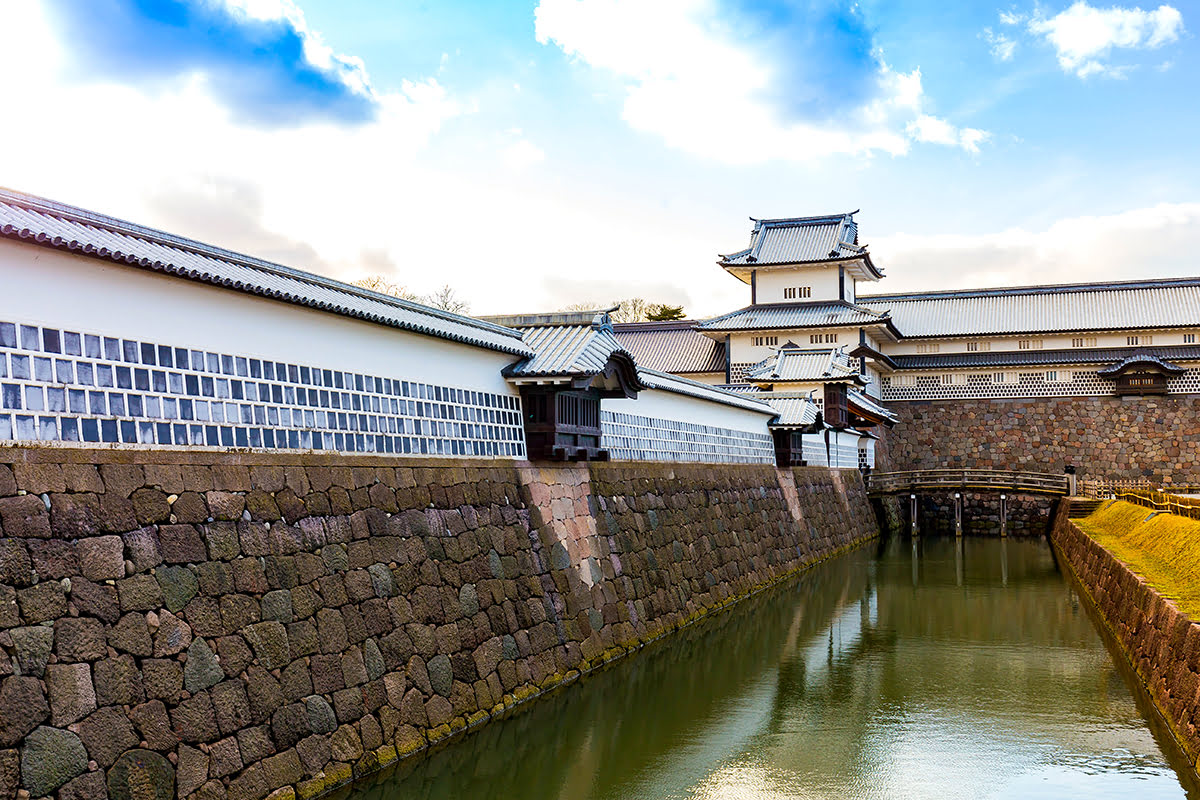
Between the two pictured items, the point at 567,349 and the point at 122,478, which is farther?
the point at 567,349

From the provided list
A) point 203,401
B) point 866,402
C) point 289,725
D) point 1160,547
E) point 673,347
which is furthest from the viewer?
point 673,347

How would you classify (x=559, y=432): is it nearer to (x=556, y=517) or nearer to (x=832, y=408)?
(x=556, y=517)

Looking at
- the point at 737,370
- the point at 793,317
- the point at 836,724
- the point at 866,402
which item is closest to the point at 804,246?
the point at 793,317

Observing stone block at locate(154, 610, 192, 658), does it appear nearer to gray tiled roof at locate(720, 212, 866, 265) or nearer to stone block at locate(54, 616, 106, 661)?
stone block at locate(54, 616, 106, 661)

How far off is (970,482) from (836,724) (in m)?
29.3

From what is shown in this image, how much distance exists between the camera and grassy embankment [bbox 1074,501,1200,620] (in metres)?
13.7

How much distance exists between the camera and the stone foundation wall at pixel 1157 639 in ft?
34.2

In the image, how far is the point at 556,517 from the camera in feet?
46.4

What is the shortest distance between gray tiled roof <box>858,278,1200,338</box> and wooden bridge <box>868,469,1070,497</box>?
28.4 feet

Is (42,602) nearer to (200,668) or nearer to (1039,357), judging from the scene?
(200,668)

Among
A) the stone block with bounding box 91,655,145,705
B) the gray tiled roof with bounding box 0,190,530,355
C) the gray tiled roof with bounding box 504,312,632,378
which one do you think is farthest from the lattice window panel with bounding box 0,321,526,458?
the stone block with bounding box 91,655,145,705

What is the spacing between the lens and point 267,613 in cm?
838

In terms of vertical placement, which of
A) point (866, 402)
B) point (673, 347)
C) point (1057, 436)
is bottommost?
point (1057, 436)

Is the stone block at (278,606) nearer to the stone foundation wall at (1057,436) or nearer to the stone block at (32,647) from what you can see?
the stone block at (32,647)
